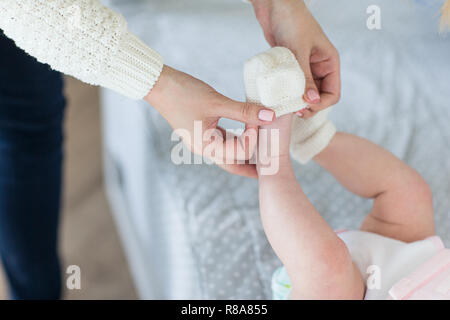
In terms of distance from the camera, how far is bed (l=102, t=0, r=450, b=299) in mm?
589

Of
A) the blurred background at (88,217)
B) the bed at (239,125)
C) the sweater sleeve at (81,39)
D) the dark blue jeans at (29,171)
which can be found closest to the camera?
the sweater sleeve at (81,39)

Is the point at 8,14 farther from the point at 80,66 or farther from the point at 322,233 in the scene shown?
the point at 322,233

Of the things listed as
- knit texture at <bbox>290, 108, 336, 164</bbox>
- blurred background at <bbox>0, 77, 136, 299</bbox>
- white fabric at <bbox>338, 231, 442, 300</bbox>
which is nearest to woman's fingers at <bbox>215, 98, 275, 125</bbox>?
knit texture at <bbox>290, 108, 336, 164</bbox>

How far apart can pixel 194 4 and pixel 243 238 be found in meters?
0.35

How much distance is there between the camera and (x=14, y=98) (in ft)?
2.35

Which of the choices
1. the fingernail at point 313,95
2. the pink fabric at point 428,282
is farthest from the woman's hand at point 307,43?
the pink fabric at point 428,282

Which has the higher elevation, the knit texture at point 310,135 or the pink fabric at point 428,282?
the knit texture at point 310,135

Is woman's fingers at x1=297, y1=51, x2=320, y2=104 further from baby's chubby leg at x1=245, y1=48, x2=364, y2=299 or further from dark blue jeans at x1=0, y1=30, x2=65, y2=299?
dark blue jeans at x1=0, y1=30, x2=65, y2=299

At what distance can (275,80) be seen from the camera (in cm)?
49

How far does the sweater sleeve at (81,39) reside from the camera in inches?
18.7

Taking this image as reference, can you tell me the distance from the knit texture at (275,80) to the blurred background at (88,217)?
0.67 metres

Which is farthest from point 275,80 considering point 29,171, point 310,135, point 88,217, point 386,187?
point 88,217

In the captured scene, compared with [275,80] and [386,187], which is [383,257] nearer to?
[386,187]

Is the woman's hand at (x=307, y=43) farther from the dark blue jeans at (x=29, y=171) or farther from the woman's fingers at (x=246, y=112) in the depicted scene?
the dark blue jeans at (x=29, y=171)
